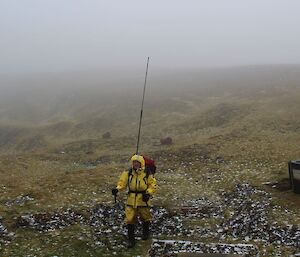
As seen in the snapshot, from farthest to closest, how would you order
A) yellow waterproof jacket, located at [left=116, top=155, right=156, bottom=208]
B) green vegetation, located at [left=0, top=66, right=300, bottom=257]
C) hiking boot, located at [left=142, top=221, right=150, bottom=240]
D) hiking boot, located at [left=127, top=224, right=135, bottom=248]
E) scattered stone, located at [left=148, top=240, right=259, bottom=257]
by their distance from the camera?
green vegetation, located at [left=0, top=66, right=300, bottom=257] < hiking boot, located at [left=142, top=221, right=150, bottom=240] < yellow waterproof jacket, located at [left=116, top=155, right=156, bottom=208] < hiking boot, located at [left=127, top=224, right=135, bottom=248] < scattered stone, located at [left=148, top=240, right=259, bottom=257]

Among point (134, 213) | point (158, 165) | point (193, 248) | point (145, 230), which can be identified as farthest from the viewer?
point (158, 165)

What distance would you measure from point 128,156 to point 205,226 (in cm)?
2195

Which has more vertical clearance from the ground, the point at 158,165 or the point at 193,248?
the point at 193,248

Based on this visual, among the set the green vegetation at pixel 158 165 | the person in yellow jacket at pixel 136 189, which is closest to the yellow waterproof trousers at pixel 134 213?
the person in yellow jacket at pixel 136 189

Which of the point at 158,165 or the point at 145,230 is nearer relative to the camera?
the point at 145,230

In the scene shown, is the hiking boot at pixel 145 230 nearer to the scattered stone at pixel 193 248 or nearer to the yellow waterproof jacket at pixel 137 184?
the scattered stone at pixel 193 248

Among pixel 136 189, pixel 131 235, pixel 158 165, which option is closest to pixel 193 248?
pixel 131 235

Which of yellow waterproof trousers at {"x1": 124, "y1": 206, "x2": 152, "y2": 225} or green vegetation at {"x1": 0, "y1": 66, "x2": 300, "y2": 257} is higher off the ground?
yellow waterproof trousers at {"x1": 124, "y1": 206, "x2": 152, "y2": 225}

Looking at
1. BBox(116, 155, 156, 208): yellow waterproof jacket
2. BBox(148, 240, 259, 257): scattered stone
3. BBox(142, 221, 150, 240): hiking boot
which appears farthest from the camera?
BBox(142, 221, 150, 240): hiking boot

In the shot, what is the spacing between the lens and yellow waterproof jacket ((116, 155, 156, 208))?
17781 mm

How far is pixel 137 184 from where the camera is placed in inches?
701

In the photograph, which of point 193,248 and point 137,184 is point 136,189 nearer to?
point 137,184

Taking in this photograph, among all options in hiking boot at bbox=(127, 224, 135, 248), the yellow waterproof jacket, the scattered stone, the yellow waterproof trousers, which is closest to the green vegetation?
hiking boot at bbox=(127, 224, 135, 248)

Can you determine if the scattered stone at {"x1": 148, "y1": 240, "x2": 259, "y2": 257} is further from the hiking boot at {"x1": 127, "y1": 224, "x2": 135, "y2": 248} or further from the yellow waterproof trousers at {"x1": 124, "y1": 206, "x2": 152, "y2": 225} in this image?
the yellow waterproof trousers at {"x1": 124, "y1": 206, "x2": 152, "y2": 225}
